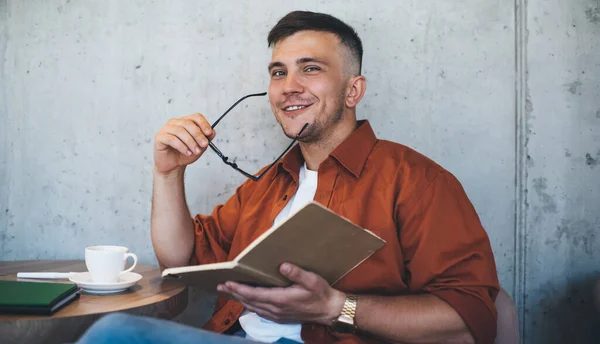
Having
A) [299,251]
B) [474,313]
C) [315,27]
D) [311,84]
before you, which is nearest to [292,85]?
[311,84]

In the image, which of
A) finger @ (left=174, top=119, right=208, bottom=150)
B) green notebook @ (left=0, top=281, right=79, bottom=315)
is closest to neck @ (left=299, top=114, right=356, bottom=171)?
finger @ (left=174, top=119, right=208, bottom=150)

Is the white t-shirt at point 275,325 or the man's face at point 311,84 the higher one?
the man's face at point 311,84

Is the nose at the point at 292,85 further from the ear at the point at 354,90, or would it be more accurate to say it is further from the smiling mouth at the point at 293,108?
the ear at the point at 354,90

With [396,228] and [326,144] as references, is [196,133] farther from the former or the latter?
[396,228]

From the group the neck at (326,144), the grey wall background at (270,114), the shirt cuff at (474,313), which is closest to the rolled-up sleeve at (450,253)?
the shirt cuff at (474,313)

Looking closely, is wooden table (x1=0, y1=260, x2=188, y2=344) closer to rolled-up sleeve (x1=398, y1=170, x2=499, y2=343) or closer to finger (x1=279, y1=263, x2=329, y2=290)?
finger (x1=279, y1=263, x2=329, y2=290)

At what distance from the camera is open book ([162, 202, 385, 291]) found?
93 centimetres

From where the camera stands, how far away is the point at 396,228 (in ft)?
4.29

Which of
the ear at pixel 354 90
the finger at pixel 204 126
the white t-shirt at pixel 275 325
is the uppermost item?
the ear at pixel 354 90

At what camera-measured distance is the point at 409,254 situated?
50.6 inches

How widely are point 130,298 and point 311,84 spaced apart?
0.78m

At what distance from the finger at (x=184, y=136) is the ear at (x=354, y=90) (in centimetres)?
49

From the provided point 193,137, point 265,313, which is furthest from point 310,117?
point 265,313

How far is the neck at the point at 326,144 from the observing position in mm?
1561
